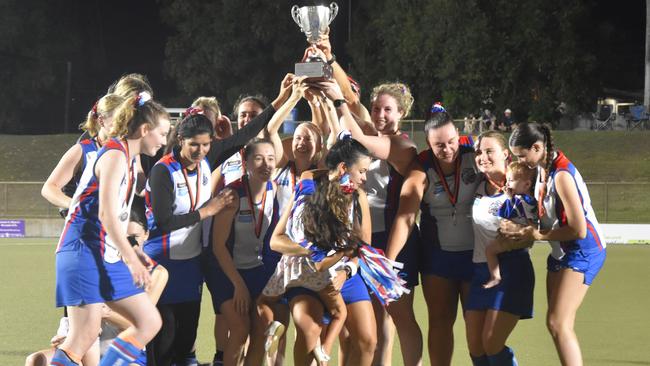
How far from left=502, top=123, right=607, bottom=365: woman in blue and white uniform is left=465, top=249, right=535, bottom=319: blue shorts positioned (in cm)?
16

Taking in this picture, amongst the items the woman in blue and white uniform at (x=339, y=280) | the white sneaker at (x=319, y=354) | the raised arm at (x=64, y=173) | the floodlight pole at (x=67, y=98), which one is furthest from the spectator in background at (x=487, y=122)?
the raised arm at (x=64, y=173)

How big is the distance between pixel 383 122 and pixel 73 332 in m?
2.50

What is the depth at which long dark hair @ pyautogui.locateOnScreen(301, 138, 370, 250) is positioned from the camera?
6246 mm

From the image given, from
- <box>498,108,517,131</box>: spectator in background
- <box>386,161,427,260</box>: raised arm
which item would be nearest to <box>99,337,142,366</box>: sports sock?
<box>386,161,427,260</box>: raised arm

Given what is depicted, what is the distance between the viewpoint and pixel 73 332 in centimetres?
575

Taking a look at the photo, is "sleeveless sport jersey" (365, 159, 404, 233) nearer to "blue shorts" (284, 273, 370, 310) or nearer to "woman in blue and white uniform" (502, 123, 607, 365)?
"blue shorts" (284, 273, 370, 310)

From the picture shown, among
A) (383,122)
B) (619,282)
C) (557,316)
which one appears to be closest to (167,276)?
(383,122)

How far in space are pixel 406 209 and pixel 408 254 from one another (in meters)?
0.41

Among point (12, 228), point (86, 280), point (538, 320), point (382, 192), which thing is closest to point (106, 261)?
point (86, 280)

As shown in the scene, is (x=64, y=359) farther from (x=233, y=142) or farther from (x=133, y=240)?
(x=233, y=142)

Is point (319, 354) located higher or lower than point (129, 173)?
lower

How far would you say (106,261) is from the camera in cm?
580

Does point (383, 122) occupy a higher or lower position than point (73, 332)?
higher

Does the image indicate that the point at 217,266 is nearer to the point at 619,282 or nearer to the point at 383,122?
the point at 383,122
